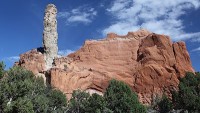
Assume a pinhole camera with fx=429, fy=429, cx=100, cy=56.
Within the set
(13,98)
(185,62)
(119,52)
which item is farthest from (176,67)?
(13,98)

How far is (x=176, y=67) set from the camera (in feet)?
307

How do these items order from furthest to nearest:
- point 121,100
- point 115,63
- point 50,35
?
point 115,63, point 50,35, point 121,100

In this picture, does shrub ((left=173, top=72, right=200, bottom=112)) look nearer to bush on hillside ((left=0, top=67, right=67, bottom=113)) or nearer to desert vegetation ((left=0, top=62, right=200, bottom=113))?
desert vegetation ((left=0, top=62, right=200, bottom=113))

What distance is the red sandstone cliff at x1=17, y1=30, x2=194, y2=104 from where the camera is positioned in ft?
304

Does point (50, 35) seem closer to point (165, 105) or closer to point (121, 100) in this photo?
point (165, 105)

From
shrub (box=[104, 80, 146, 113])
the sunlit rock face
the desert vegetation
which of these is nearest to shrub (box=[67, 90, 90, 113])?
the desert vegetation

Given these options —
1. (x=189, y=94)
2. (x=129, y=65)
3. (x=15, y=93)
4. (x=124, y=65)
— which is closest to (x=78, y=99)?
(x=189, y=94)

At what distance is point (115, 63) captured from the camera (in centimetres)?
10038

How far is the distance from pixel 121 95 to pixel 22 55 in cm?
3739

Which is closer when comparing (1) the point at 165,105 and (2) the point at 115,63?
(1) the point at 165,105

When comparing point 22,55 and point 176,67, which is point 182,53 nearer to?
point 176,67

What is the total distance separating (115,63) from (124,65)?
232cm

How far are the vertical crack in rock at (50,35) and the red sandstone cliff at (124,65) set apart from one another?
1.80 meters

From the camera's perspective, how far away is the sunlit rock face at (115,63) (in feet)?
304
